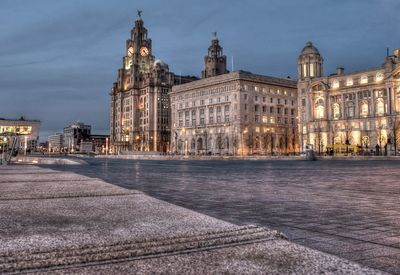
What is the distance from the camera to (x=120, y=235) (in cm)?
436

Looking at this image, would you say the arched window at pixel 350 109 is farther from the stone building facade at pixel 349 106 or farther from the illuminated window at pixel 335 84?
the illuminated window at pixel 335 84

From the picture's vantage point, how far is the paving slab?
3.28 metres

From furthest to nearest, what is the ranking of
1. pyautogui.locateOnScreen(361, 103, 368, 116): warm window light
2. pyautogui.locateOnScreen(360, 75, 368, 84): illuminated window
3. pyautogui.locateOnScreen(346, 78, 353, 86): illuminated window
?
pyautogui.locateOnScreen(346, 78, 353, 86): illuminated window → pyautogui.locateOnScreen(361, 103, 368, 116): warm window light → pyautogui.locateOnScreen(360, 75, 368, 84): illuminated window

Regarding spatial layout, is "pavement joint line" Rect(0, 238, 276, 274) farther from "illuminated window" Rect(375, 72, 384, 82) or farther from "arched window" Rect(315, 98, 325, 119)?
"arched window" Rect(315, 98, 325, 119)

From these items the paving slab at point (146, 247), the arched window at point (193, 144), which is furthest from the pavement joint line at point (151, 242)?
the arched window at point (193, 144)

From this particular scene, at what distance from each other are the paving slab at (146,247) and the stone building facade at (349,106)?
81.6 m

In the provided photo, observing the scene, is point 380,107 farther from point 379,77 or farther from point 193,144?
point 193,144

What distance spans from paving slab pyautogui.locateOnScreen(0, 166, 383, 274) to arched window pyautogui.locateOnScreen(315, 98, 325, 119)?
100266mm

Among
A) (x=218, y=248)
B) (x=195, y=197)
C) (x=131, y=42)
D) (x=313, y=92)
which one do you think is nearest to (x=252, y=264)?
(x=218, y=248)

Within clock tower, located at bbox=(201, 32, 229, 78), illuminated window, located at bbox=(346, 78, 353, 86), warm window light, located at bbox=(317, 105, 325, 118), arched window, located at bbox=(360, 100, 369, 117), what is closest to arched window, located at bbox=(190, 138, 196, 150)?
clock tower, located at bbox=(201, 32, 229, 78)

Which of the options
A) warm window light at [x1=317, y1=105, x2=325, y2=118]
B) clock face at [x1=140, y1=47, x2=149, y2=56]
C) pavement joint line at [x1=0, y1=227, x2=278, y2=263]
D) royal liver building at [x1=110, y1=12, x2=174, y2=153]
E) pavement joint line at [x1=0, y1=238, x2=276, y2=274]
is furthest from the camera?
clock face at [x1=140, y1=47, x2=149, y2=56]

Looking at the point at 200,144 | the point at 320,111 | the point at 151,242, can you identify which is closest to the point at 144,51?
the point at 200,144

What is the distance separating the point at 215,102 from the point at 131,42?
7606 centimetres

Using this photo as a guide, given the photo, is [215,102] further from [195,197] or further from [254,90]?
[195,197]
